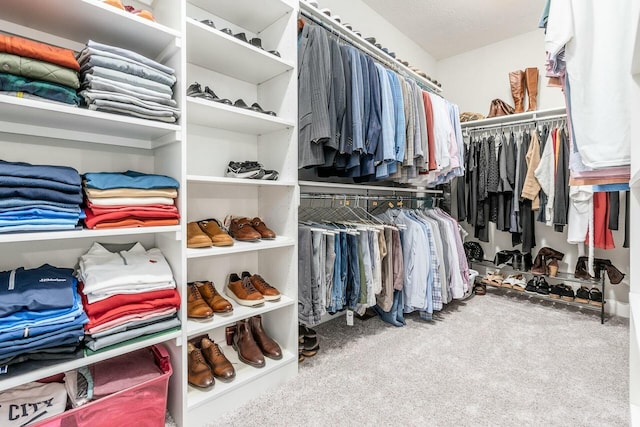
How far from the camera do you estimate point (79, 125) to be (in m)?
1.20

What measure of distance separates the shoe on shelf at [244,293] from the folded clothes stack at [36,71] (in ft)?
3.34

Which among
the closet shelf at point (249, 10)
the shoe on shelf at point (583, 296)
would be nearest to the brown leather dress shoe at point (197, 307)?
the closet shelf at point (249, 10)

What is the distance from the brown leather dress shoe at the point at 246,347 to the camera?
153 cm

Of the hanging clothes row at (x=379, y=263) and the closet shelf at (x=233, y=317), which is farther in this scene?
the hanging clothes row at (x=379, y=263)

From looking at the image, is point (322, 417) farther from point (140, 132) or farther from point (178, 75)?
point (178, 75)

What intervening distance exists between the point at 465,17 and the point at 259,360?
3.40 meters

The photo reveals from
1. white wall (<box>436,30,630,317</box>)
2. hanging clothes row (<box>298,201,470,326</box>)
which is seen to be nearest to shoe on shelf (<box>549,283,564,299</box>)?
white wall (<box>436,30,630,317</box>)

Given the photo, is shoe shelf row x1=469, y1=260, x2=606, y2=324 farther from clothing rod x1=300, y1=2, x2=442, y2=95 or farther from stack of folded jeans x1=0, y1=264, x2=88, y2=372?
stack of folded jeans x1=0, y1=264, x2=88, y2=372

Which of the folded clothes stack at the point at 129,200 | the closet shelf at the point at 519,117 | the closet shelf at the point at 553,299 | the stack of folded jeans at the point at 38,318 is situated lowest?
the closet shelf at the point at 553,299

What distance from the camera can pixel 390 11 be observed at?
2.88 metres

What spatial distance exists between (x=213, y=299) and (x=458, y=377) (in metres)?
1.34

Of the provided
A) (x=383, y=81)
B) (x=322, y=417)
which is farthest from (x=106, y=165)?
(x=383, y=81)

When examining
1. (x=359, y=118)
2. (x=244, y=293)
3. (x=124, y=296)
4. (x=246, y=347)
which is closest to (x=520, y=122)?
(x=359, y=118)

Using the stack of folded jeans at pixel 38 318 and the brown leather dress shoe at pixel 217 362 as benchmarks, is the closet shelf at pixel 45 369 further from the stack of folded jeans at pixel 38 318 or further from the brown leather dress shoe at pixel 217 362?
the brown leather dress shoe at pixel 217 362
